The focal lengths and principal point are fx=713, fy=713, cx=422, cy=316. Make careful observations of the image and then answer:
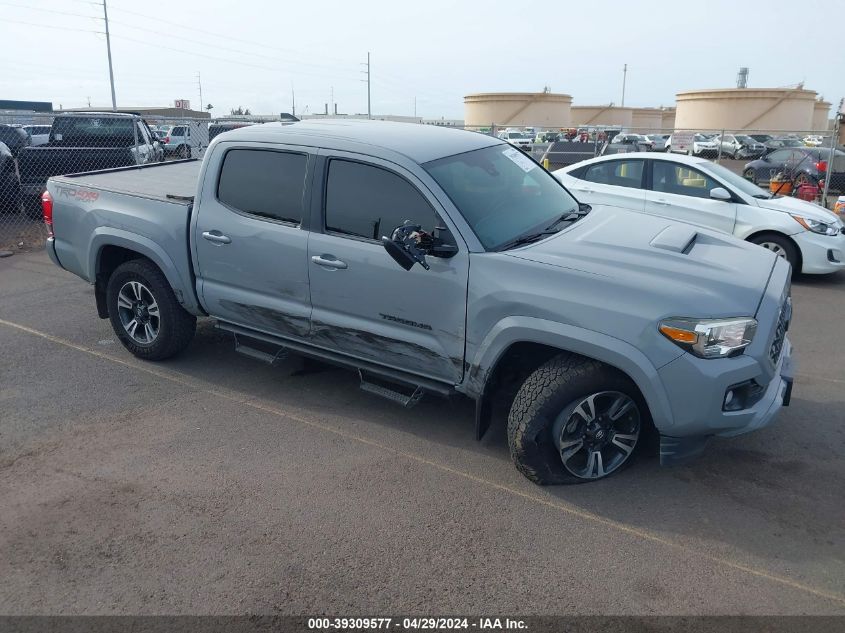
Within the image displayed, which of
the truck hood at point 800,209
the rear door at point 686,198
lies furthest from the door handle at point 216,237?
the truck hood at point 800,209

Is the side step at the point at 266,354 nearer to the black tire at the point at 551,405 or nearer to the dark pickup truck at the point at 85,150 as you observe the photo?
the black tire at the point at 551,405

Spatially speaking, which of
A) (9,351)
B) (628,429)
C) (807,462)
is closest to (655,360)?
(628,429)

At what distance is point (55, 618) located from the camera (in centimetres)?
306

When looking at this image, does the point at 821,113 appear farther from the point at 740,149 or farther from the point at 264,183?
the point at 264,183

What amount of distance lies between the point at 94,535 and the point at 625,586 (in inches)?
104

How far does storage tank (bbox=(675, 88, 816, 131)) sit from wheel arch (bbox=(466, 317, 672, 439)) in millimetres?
44820

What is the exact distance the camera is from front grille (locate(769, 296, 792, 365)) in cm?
383

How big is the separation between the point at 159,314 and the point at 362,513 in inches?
110

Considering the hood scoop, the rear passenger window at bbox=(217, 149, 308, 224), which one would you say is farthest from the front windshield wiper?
the rear passenger window at bbox=(217, 149, 308, 224)

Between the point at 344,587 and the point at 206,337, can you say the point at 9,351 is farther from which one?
the point at 344,587

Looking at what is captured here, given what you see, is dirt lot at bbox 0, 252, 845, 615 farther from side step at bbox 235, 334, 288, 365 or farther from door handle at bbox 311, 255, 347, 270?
door handle at bbox 311, 255, 347, 270

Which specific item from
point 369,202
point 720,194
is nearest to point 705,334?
point 369,202

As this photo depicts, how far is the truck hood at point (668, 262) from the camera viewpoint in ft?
11.8

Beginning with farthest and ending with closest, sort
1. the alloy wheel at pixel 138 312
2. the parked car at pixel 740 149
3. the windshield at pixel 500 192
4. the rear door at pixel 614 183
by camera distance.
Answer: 1. the parked car at pixel 740 149
2. the rear door at pixel 614 183
3. the alloy wheel at pixel 138 312
4. the windshield at pixel 500 192
